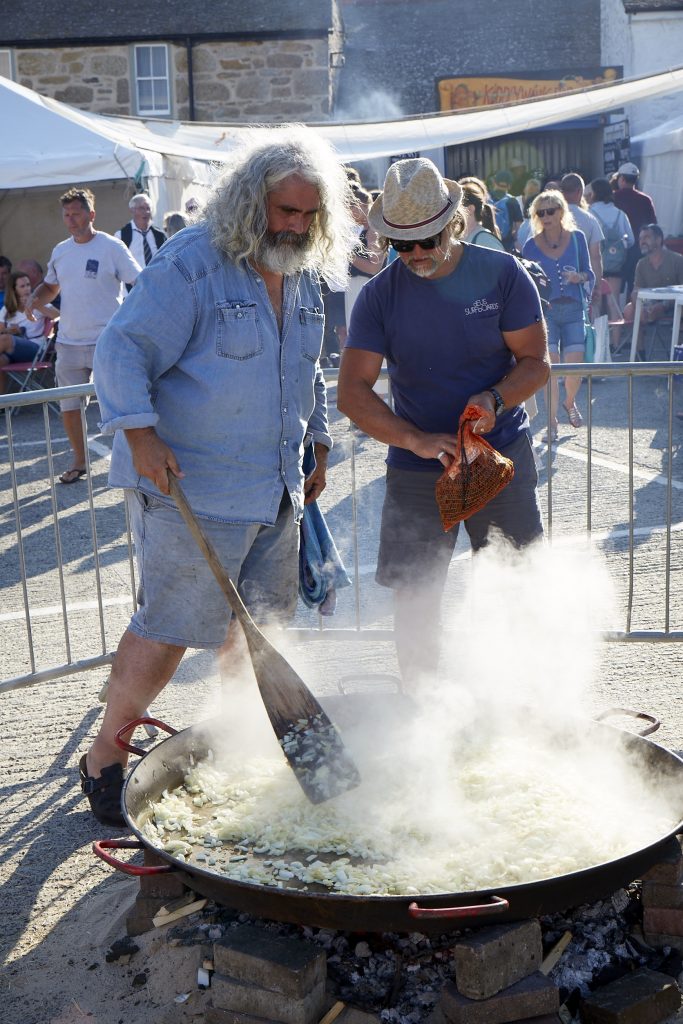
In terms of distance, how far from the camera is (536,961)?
2.62 metres

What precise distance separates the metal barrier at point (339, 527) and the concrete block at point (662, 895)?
1.81 metres

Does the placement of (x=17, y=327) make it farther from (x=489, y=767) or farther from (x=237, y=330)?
(x=489, y=767)

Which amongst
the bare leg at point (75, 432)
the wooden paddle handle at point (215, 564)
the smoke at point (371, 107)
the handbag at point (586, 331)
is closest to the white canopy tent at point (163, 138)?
the handbag at point (586, 331)

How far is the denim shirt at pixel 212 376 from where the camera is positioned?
3.14 meters

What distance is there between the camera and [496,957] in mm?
2521

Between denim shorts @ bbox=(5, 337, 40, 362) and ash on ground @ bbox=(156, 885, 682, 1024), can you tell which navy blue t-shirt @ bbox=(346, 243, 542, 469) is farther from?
denim shorts @ bbox=(5, 337, 40, 362)

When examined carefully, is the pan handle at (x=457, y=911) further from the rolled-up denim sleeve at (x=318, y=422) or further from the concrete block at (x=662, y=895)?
A: the rolled-up denim sleeve at (x=318, y=422)

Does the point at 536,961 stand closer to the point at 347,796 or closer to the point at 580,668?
the point at 347,796

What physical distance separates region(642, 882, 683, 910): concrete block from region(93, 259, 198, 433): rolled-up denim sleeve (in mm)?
1826

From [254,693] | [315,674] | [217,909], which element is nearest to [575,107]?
[315,674]

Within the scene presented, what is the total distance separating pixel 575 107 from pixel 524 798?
1264 centimetres

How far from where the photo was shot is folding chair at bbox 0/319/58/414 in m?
12.3

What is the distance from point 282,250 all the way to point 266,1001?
2017mm

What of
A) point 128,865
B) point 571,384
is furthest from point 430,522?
point 571,384
